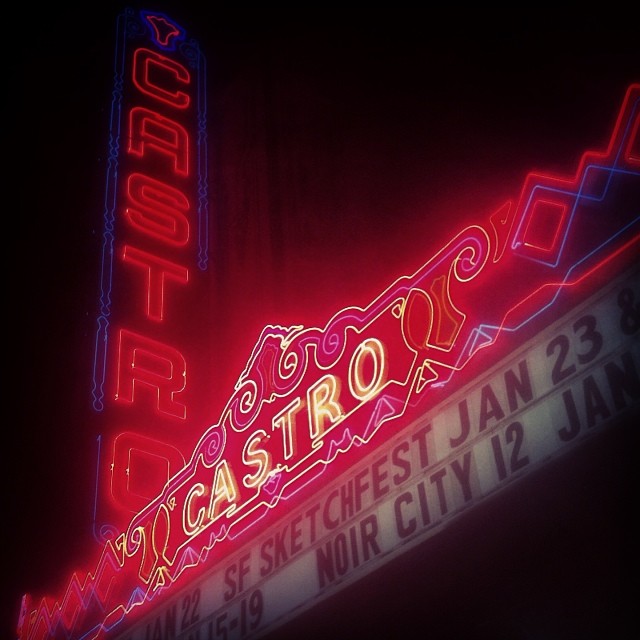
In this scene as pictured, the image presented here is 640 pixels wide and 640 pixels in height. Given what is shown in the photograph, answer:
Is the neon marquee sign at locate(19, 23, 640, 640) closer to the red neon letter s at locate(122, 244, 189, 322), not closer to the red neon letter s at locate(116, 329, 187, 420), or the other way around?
the red neon letter s at locate(116, 329, 187, 420)

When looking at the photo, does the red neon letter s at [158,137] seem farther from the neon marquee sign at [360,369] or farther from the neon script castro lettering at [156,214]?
the neon marquee sign at [360,369]

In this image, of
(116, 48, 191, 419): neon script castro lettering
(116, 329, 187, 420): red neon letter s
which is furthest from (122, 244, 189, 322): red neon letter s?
(116, 329, 187, 420): red neon letter s

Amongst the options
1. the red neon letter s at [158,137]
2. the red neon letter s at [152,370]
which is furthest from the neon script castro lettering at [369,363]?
the red neon letter s at [158,137]

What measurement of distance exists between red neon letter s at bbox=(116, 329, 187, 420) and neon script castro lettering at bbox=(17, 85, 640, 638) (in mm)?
1727

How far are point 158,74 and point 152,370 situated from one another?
5.36 meters

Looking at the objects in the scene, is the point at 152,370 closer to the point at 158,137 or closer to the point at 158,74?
the point at 158,137

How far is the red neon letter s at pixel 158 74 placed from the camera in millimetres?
12891

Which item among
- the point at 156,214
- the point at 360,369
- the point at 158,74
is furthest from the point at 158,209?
the point at 360,369

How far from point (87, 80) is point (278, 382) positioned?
11.4 meters

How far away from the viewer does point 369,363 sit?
665 cm

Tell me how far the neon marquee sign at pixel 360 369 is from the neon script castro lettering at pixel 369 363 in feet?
0.03

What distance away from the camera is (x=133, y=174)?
1176cm

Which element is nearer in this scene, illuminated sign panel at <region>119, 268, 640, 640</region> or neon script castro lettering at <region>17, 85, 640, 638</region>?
illuminated sign panel at <region>119, 268, 640, 640</region>

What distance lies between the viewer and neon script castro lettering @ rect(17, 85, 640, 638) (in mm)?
5500
